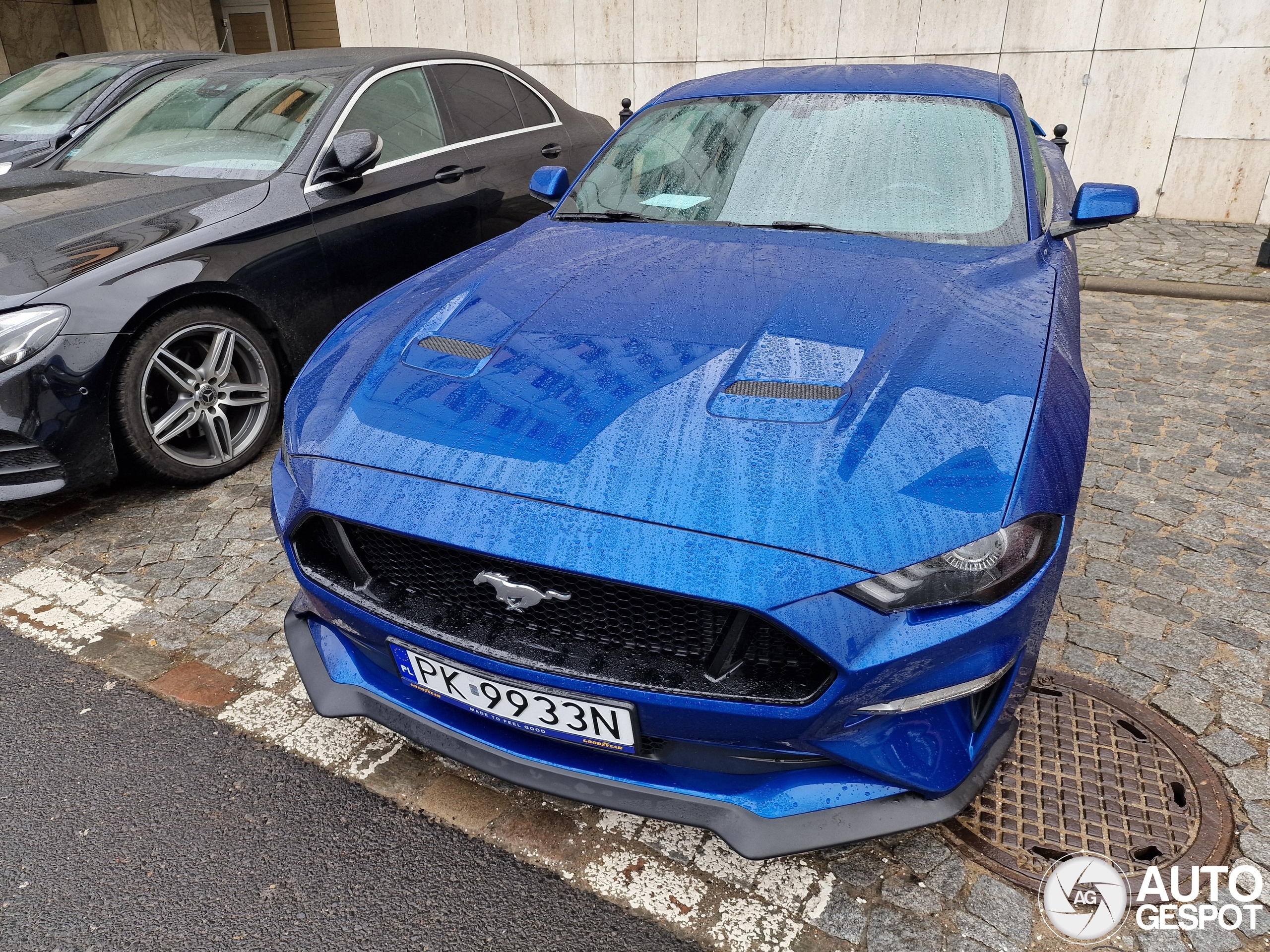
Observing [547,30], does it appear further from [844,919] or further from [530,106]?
[844,919]

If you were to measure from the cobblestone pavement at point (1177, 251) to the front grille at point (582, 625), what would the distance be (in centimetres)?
616

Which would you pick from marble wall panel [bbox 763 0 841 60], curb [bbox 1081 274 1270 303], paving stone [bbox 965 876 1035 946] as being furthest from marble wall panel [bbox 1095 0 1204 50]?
paving stone [bbox 965 876 1035 946]

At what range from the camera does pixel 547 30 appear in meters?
10.6

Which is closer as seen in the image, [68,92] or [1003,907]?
[1003,907]

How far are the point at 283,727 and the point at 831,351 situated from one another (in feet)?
5.92

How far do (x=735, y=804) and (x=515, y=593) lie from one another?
58 centimetres

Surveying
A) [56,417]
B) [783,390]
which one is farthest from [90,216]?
[783,390]

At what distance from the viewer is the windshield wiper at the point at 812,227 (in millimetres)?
2598

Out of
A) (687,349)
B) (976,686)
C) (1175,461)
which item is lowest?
(1175,461)

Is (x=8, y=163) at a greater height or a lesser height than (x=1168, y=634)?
greater

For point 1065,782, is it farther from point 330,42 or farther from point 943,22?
point 330,42

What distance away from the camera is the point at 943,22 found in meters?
8.70

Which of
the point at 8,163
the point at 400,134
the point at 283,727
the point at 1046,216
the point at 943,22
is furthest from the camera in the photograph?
the point at 943,22

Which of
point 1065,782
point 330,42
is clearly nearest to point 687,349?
point 1065,782
